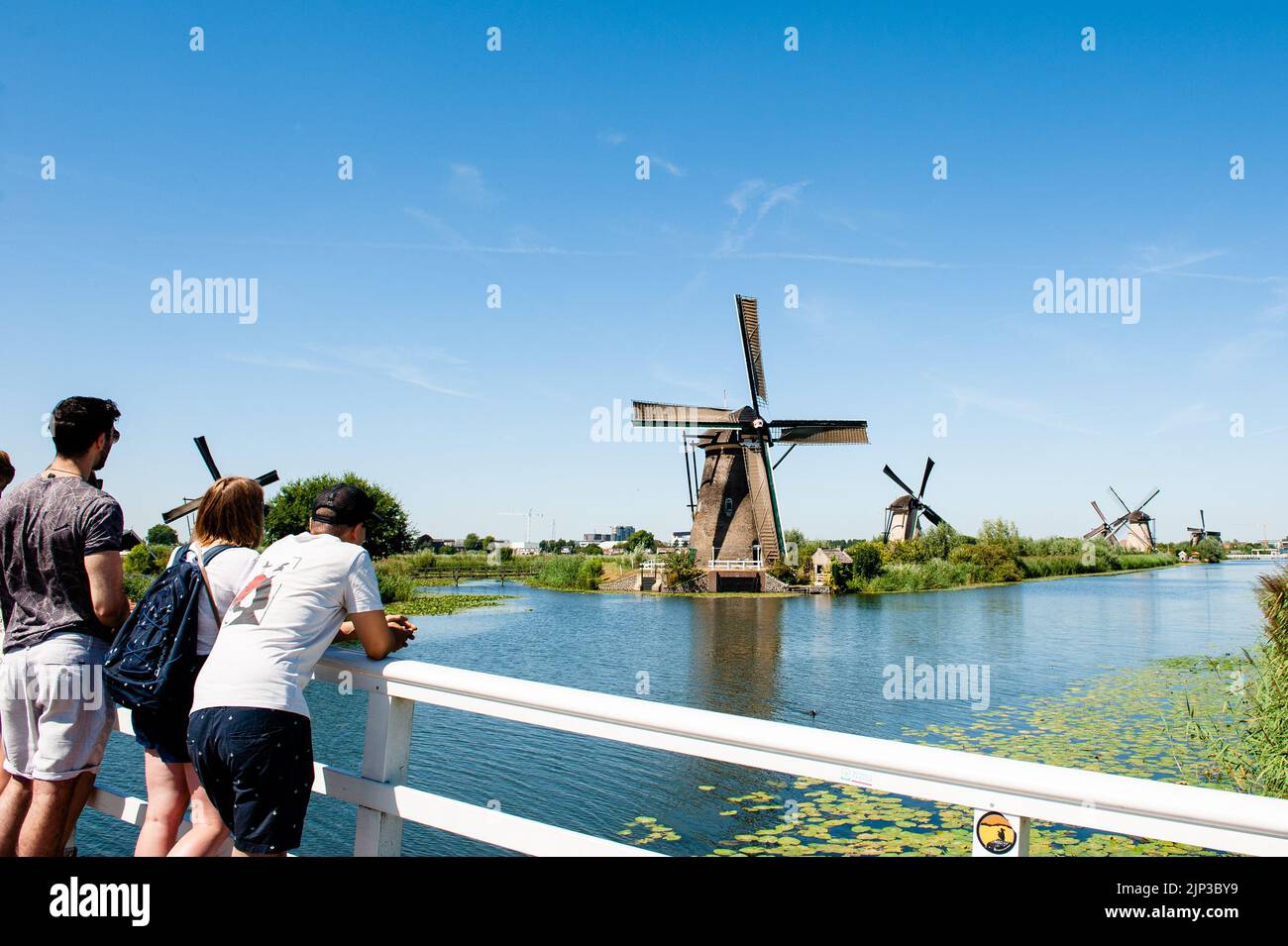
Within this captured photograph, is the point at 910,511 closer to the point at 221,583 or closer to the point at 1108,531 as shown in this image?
the point at 1108,531

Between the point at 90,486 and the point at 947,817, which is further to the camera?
the point at 947,817

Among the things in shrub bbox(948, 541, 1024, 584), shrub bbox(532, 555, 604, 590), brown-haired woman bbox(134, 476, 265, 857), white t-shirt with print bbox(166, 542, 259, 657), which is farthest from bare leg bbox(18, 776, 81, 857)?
shrub bbox(948, 541, 1024, 584)

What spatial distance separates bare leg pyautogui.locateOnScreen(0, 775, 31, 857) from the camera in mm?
2682

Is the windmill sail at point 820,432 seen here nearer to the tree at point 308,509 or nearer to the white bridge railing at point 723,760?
the tree at point 308,509

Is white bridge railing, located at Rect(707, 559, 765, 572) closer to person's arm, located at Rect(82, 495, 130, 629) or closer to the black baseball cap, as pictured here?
the black baseball cap

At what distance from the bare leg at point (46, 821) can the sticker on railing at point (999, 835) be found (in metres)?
2.77

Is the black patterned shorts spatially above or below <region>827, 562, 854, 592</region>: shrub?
above

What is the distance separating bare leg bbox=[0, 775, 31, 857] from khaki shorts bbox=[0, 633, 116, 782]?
49mm

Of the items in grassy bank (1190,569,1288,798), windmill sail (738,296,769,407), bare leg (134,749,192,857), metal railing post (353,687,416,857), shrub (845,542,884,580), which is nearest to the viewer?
metal railing post (353,687,416,857)

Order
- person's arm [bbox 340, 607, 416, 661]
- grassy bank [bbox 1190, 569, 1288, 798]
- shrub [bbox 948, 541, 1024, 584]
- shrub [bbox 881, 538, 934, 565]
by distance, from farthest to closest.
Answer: shrub [bbox 948, 541, 1024, 584], shrub [bbox 881, 538, 934, 565], grassy bank [bbox 1190, 569, 1288, 798], person's arm [bbox 340, 607, 416, 661]
